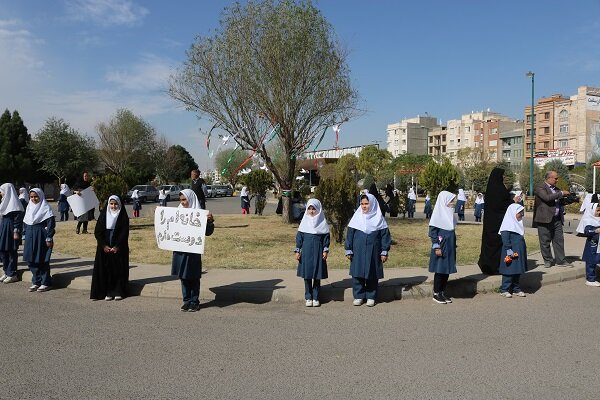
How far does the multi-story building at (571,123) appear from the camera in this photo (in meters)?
90.5

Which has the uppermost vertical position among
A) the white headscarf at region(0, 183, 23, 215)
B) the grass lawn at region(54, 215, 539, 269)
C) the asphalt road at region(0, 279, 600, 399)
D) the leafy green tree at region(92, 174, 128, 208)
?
the leafy green tree at region(92, 174, 128, 208)

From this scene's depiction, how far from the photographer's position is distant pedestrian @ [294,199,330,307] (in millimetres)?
7379

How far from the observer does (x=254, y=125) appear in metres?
18.7

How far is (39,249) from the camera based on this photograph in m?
8.27

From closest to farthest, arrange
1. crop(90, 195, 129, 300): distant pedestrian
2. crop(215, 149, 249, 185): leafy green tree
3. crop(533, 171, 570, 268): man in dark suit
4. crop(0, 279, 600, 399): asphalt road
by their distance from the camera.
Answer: crop(0, 279, 600, 399): asphalt road
crop(90, 195, 129, 300): distant pedestrian
crop(533, 171, 570, 268): man in dark suit
crop(215, 149, 249, 185): leafy green tree

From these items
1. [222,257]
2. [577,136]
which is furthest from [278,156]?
[577,136]

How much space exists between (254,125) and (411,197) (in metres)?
10.8

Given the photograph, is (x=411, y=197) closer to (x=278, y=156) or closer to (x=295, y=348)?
(x=278, y=156)

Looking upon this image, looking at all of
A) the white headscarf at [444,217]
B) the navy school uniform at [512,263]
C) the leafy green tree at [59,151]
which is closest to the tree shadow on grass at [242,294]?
the white headscarf at [444,217]

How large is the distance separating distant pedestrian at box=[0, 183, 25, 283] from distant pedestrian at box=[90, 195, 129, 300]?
87.2 inches

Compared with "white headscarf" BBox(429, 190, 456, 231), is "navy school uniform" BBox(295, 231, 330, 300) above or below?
below

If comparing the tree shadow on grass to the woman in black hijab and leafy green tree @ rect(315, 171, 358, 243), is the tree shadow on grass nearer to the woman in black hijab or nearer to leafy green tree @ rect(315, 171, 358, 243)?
the woman in black hijab

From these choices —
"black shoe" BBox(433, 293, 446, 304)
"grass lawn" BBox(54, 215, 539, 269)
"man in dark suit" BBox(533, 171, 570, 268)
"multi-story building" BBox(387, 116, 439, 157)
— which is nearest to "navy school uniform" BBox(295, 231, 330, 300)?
"black shoe" BBox(433, 293, 446, 304)

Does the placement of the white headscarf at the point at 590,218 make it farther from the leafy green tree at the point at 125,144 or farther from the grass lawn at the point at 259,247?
the leafy green tree at the point at 125,144
